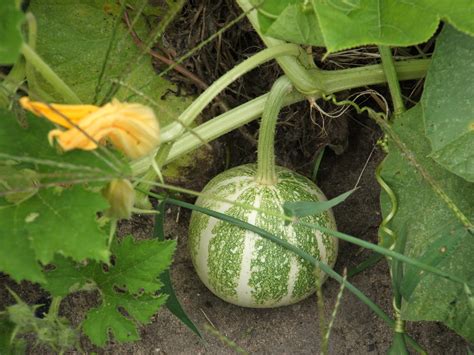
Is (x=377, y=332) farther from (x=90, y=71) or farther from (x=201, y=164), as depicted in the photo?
(x=90, y=71)

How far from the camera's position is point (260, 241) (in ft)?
5.65

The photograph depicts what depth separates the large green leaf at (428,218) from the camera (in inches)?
61.9

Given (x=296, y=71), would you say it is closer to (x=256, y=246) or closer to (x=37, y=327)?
(x=256, y=246)

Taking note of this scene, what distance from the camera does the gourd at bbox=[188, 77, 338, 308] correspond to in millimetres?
1730

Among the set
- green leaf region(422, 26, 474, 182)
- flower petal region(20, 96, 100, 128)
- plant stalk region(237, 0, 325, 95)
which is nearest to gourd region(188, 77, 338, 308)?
plant stalk region(237, 0, 325, 95)

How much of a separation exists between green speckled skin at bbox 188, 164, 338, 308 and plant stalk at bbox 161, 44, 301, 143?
0.31 m

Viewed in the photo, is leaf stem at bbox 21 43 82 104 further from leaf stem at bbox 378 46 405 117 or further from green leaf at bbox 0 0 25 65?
leaf stem at bbox 378 46 405 117

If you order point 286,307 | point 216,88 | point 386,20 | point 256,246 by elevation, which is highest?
point 386,20

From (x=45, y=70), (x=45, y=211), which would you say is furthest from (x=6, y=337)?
(x=45, y=70)

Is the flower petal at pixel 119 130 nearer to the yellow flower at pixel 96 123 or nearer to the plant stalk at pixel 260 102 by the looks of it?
the yellow flower at pixel 96 123

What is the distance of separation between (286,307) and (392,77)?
0.68m

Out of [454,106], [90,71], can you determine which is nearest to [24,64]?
[90,71]

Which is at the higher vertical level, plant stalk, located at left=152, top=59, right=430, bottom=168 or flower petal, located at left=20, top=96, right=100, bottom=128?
flower petal, located at left=20, top=96, right=100, bottom=128

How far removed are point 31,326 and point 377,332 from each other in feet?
3.18
